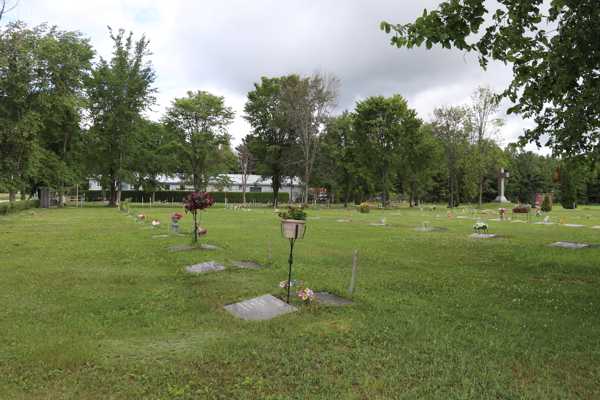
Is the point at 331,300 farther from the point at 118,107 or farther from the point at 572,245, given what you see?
the point at 118,107

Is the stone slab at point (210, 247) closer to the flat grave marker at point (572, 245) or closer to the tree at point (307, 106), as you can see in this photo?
the flat grave marker at point (572, 245)

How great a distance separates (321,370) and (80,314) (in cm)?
362

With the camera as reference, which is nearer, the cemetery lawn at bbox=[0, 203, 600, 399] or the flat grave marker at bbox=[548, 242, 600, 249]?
the cemetery lawn at bbox=[0, 203, 600, 399]

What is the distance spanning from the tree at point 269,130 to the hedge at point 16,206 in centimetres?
2177

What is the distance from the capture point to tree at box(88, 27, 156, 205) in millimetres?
38062

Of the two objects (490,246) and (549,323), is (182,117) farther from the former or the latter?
(549,323)

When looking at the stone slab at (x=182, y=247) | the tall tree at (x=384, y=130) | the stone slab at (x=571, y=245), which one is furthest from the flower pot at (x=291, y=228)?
the tall tree at (x=384, y=130)

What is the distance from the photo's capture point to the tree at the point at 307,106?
38.3 meters

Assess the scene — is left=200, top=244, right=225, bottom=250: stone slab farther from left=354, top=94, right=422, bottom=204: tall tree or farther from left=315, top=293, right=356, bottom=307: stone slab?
left=354, top=94, right=422, bottom=204: tall tree

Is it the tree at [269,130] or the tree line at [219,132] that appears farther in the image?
the tree at [269,130]

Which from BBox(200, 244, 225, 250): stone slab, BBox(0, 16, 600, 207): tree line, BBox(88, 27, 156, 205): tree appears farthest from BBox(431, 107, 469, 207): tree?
BBox(200, 244, 225, 250): stone slab

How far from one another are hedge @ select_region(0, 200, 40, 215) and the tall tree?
32965mm

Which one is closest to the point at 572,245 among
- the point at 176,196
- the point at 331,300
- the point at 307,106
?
the point at 331,300

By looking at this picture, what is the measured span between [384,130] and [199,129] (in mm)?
21960
